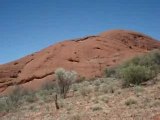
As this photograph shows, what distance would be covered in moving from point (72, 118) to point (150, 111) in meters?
3.17

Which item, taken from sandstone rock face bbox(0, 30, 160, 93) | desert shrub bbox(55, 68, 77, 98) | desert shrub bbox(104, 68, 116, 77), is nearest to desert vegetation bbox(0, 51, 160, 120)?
desert shrub bbox(55, 68, 77, 98)

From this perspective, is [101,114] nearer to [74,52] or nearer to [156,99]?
[156,99]

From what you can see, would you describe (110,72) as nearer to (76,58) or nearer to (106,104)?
(76,58)

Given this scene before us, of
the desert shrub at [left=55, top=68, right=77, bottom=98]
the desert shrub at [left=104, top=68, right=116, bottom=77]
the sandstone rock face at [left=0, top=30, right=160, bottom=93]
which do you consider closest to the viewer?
the desert shrub at [left=55, top=68, right=77, bottom=98]

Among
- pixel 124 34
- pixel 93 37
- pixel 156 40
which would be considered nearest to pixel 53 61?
pixel 93 37

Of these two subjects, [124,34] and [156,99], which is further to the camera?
[124,34]

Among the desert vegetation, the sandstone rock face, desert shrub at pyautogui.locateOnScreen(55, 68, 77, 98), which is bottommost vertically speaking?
the desert vegetation

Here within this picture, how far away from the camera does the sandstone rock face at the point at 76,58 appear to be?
4472cm

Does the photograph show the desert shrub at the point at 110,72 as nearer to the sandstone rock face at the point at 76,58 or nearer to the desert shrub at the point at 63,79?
the sandstone rock face at the point at 76,58

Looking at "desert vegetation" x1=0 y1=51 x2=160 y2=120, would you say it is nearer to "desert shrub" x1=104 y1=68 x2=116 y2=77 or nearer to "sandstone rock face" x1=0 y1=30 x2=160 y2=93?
"desert shrub" x1=104 y1=68 x2=116 y2=77

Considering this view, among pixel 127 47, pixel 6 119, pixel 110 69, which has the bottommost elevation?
pixel 6 119

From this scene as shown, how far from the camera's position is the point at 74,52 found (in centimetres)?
4912

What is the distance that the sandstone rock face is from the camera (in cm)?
4472

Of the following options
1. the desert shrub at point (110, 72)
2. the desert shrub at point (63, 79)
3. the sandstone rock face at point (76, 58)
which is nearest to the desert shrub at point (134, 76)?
the desert shrub at point (63, 79)
